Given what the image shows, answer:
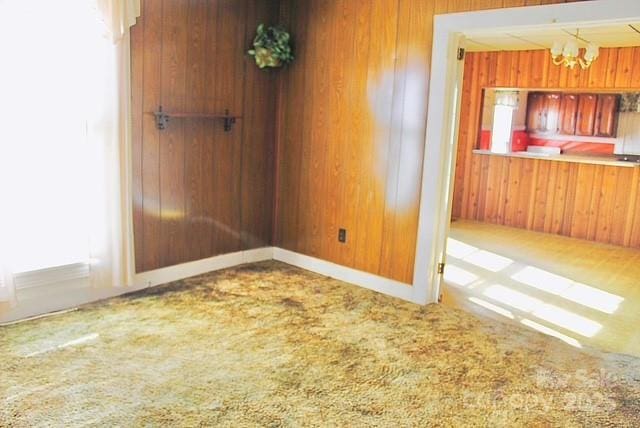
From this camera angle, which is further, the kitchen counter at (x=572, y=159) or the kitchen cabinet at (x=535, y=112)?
the kitchen cabinet at (x=535, y=112)

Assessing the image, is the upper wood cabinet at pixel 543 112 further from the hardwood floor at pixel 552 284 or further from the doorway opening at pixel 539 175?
the hardwood floor at pixel 552 284

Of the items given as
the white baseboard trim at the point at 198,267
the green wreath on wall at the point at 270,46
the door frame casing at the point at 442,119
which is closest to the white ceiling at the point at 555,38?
the door frame casing at the point at 442,119

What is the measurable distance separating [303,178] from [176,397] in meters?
2.46

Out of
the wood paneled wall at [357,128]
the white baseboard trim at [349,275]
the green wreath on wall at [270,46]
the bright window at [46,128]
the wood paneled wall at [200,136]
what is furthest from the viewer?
the green wreath on wall at [270,46]

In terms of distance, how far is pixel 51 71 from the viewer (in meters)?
3.20

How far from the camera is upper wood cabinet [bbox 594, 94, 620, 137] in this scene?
7777 millimetres

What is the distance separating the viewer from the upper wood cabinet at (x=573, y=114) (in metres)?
7.86

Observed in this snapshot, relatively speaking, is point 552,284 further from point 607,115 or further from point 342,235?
point 607,115

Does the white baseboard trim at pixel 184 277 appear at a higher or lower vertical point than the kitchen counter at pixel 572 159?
lower

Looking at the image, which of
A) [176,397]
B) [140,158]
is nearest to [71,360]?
[176,397]

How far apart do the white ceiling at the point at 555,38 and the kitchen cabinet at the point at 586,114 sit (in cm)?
222

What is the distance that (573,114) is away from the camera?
→ 27.1ft

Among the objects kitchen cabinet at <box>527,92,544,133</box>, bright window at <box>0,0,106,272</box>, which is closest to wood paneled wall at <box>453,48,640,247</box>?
kitchen cabinet at <box>527,92,544,133</box>

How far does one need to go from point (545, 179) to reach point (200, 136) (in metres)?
4.46
